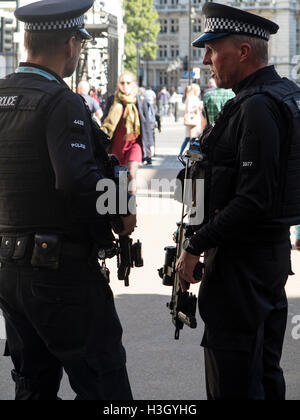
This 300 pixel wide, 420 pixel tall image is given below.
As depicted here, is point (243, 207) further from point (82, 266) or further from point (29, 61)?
point (29, 61)

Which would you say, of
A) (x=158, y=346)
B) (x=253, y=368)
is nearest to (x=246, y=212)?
(x=253, y=368)

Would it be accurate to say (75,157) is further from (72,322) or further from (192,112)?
(192,112)

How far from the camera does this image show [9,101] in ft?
10.5

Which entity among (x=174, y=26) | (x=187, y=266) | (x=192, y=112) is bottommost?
(x=187, y=266)

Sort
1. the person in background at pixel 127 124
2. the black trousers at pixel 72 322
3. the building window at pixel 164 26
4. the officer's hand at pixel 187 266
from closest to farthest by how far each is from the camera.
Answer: the black trousers at pixel 72 322 → the officer's hand at pixel 187 266 → the person in background at pixel 127 124 → the building window at pixel 164 26

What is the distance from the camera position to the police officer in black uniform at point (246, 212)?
10.5 feet

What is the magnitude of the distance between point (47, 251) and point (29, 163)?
316 mm

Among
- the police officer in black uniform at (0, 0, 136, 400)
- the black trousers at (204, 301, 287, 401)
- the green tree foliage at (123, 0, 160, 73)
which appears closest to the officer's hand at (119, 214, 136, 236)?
the police officer in black uniform at (0, 0, 136, 400)

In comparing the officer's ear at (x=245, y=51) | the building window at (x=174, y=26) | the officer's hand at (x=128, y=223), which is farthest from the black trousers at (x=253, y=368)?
the building window at (x=174, y=26)

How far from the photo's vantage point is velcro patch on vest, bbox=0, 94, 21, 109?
318 cm

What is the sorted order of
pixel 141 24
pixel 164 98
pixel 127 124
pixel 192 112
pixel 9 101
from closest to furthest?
1. pixel 9 101
2. pixel 127 124
3. pixel 192 112
4. pixel 164 98
5. pixel 141 24

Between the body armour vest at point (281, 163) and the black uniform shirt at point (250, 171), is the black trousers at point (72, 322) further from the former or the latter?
the body armour vest at point (281, 163)

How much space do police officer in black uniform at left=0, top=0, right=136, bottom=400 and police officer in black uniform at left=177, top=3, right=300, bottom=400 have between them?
0.36 metres

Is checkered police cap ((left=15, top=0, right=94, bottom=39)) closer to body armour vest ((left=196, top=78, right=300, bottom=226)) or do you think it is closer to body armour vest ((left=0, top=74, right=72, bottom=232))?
body armour vest ((left=0, top=74, right=72, bottom=232))
